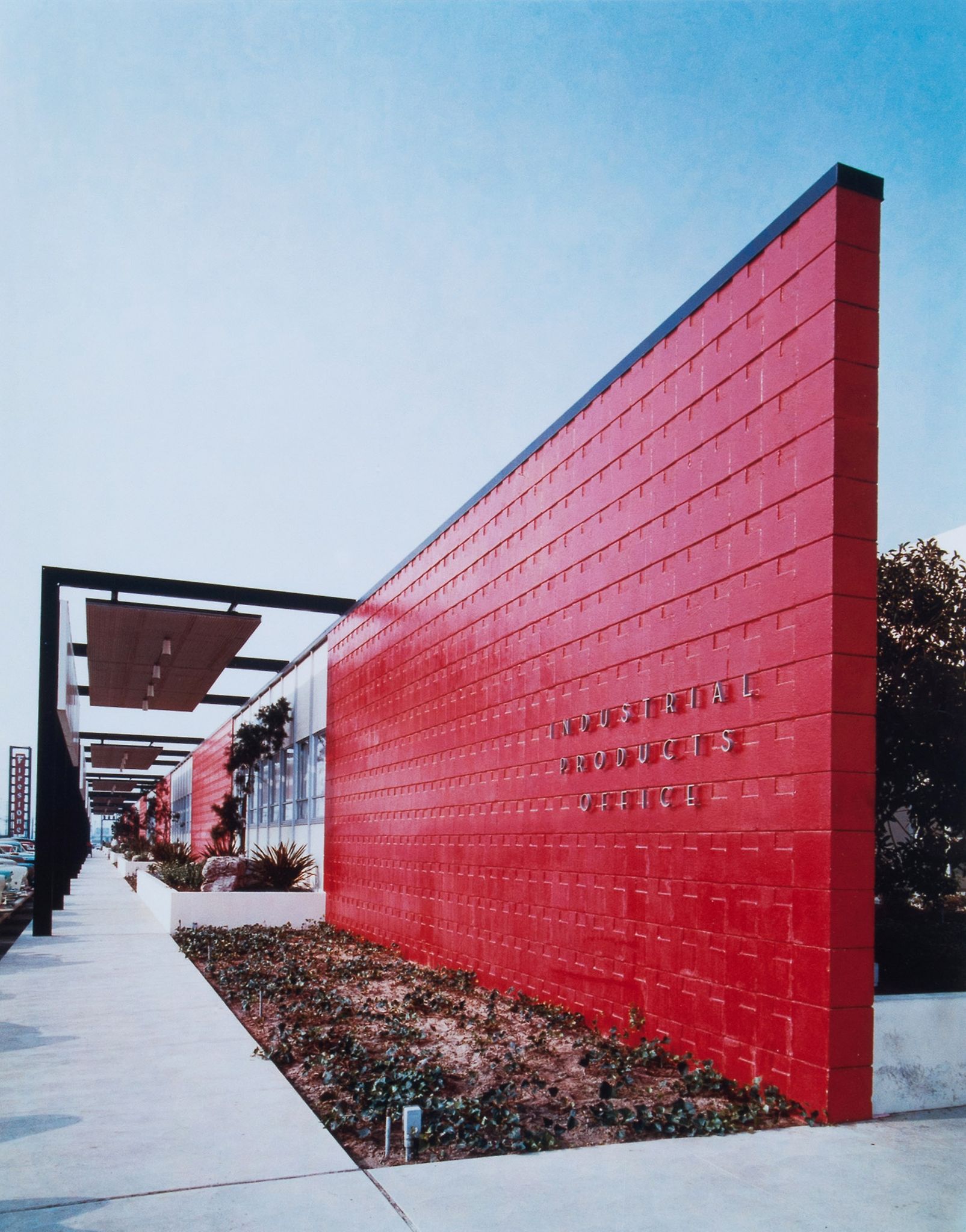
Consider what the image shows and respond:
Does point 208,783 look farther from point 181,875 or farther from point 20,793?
point 20,793

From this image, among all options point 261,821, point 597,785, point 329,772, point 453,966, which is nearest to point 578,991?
point 597,785

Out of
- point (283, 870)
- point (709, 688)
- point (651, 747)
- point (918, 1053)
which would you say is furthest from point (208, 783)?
point (918, 1053)

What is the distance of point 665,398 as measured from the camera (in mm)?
8289

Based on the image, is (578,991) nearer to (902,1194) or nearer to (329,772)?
(902,1194)

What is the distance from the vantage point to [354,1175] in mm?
5180

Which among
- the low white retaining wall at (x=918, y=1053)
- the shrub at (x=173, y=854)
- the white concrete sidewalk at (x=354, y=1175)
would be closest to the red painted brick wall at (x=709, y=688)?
the low white retaining wall at (x=918, y=1053)

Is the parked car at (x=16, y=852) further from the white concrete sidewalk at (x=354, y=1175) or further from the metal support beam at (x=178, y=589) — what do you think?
the white concrete sidewalk at (x=354, y=1175)

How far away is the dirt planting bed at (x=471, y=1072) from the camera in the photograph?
5.83m

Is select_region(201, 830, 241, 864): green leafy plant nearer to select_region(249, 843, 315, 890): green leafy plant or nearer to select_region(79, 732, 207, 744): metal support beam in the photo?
select_region(249, 843, 315, 890): green leafy plant

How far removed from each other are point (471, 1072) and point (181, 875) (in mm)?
17154

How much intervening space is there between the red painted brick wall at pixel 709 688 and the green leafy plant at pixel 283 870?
8.47 meters

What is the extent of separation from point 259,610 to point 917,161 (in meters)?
14.5

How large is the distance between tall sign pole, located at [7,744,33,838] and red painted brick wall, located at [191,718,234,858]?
198 feet

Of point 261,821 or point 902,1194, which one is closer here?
point 902,1194
